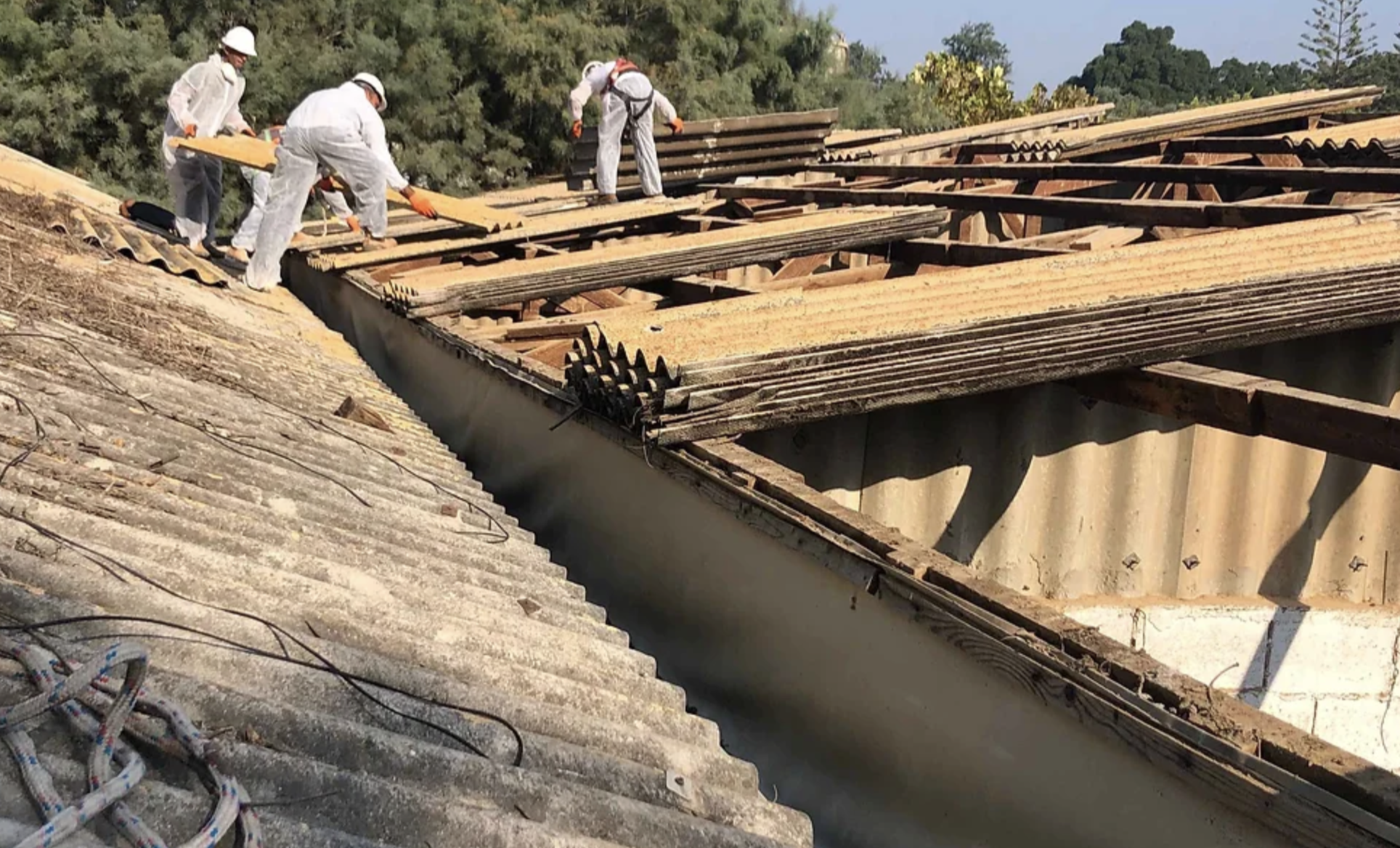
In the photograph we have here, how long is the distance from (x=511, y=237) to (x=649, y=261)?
88.9 inches

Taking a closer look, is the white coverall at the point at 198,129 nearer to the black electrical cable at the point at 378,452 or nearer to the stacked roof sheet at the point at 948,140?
the black electrical cable at the point at 378,452

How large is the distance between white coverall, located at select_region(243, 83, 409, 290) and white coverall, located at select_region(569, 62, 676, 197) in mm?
3651

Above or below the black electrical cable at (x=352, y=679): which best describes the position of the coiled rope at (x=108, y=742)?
above

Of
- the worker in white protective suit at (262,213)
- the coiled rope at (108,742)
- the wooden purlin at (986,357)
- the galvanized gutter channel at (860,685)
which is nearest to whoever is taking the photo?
the coiled rope at (108,742)

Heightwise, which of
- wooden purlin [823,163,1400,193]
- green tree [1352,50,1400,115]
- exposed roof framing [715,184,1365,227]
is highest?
green tree [1352,50,1400,115]

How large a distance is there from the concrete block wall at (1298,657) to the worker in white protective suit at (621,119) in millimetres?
7974

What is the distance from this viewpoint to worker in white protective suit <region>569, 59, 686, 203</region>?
480 inches

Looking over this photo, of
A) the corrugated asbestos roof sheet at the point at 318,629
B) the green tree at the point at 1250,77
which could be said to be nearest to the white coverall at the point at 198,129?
the corrugated asbestos roof sheet at the point at 318,629

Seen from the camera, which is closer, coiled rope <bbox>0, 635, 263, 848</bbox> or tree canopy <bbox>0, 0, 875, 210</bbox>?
coiled rope <bbox>0, 635, 263, 848</bbox>

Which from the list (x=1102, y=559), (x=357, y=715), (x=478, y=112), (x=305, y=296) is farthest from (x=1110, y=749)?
(x=478, y=112)

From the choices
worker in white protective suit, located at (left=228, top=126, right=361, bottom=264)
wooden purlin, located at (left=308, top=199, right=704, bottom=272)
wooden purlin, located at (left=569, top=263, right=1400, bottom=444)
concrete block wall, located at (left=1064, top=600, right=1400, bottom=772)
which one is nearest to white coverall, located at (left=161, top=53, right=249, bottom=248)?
worker in white protective suit, located at (left=228, top=126, right=361, bottom=264)

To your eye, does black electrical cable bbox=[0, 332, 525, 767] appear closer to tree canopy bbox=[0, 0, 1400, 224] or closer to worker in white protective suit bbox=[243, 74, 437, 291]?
worker in white protective suit bbox=[243, 74, 437, 291]

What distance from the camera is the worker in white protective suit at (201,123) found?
9.76 metres

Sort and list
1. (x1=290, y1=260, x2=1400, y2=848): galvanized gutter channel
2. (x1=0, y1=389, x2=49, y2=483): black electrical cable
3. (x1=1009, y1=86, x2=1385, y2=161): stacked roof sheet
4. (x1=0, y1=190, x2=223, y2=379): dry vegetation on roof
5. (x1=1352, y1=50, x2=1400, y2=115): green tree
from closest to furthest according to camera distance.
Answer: (x1=290, y1=260, x2=1400, y2=848): galvanized gutter channel < (x1=0, y1=389, x2=49, y2=483): black electrical cable < (x1=0, y1=190, x2=223, y2=379): dry vegetation on roof < (x1=1009, y1=86, x2=1385, y2=161): stacked roof sheet < (x1=1352, y1=50, x2=1400, y2=115): green tree
